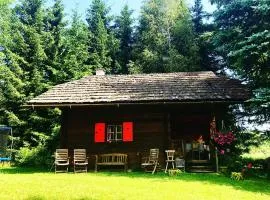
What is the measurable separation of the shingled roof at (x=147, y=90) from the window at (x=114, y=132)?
1.63m

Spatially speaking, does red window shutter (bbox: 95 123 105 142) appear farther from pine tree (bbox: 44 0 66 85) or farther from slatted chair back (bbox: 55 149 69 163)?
pine tree (bbox: 44 0 66 85)

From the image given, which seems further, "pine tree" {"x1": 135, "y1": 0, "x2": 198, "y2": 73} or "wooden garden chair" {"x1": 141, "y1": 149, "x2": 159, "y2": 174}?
"pine tree" {"x1": 135, "y1": 0, "x2": 198, "y2": 73}

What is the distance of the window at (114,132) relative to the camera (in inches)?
677

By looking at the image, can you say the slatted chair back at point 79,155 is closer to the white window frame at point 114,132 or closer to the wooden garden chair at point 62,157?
the wooden garden chair at point 62,157

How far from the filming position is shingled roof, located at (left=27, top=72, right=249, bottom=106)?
643 inches

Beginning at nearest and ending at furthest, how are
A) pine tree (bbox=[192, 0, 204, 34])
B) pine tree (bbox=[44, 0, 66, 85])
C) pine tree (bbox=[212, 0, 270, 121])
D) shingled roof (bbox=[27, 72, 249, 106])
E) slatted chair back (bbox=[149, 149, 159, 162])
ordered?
pine tree (bbox=[212, 0, 270, 121])
slatted chair back (bbox=[149, 149, 159, 162])
shingled roof (bbox=[27, 72, 249, 106])
pine tree (bbox=[44, 0, 66, 85])
pine tree (bbox=[192, 0, 204, 34])

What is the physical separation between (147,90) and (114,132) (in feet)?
9.20

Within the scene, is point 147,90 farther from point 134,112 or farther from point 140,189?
point 140,189

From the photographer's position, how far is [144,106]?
681 inches

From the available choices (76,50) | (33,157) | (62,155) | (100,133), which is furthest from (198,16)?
(62,155)

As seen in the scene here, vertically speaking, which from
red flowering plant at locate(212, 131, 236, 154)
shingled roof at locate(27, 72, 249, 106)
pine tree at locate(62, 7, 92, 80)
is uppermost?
pine tree at locate(62, 7, 92, 80)

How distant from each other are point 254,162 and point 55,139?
547 inches

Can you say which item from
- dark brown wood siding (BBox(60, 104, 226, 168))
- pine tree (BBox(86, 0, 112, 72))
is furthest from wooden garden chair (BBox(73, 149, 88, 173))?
pine tree (BBox(86, 0, 112, 72))

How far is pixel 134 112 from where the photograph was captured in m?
17.3
